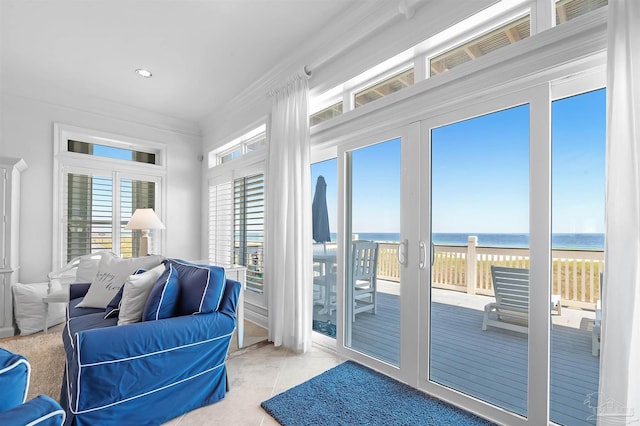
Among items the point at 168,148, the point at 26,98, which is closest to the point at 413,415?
the point at 168,148

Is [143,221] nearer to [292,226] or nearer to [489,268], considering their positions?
[292,226]

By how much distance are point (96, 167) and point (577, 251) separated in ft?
17.2

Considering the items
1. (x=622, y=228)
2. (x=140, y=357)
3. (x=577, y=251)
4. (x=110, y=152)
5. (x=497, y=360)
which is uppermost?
(x=110, y=152)

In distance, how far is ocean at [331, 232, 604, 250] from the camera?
1669 millimetres

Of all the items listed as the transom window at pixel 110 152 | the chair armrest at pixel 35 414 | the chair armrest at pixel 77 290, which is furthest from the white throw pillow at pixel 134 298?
the transom window at pixel 110 152

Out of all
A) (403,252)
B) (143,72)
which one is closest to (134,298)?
(403,252)

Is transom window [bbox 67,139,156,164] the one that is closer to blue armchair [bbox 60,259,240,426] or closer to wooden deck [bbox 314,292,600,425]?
blue armchair [bbox 60,259,240,426]

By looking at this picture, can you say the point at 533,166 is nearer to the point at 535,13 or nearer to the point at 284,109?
the point at 535,13

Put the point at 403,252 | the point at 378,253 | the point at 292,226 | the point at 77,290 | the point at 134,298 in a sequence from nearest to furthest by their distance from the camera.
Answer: the point at 134,298 < the point at 403,252 < the point at 378,253 < the point at 77,290 < the point at 292,226

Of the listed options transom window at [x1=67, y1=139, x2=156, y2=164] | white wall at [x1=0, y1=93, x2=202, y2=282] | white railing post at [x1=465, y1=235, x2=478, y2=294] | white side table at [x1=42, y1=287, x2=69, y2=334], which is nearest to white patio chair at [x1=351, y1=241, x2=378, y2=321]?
white railing post at [x1=465, y1=235, x2=478, y2=294]

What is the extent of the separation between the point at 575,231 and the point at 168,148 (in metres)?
5.06

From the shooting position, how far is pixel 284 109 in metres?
3.23

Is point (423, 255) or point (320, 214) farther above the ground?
point (320, 214)

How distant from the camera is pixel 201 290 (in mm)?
2090
